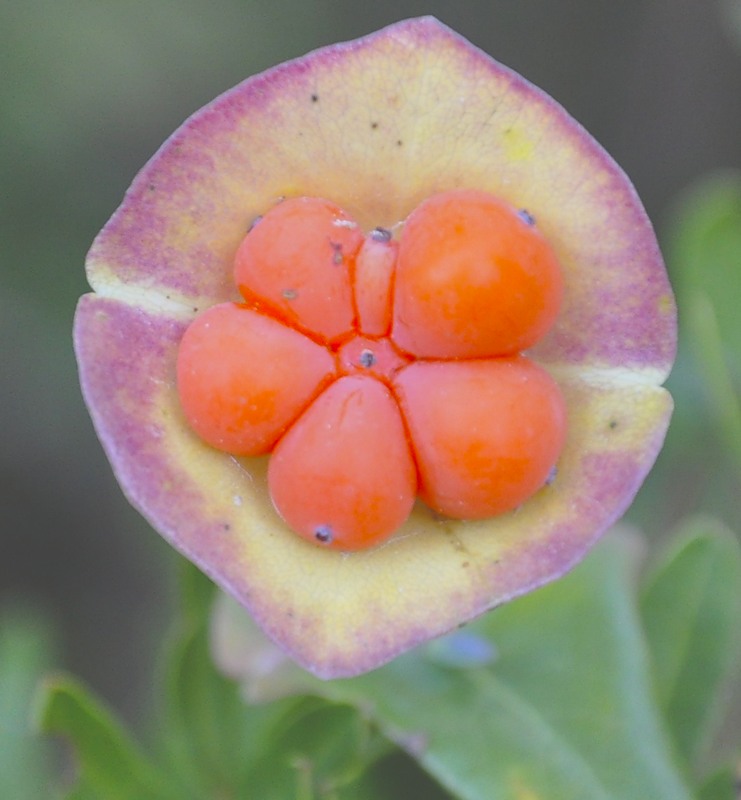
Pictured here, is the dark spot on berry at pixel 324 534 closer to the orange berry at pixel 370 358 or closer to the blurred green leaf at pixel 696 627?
the orange berry at pixel 370 358

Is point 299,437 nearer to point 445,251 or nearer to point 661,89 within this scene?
point 445,251

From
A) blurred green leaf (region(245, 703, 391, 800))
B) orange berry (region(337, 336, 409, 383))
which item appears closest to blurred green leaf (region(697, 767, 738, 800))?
blurred green leaf (region(245, 703, 391, 800))

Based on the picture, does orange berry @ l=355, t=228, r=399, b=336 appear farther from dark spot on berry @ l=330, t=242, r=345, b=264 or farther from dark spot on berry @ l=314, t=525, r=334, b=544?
dark spot on berry @ l=314, t=525, r=334, b=544

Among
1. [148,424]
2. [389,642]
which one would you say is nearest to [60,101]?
[148,424]

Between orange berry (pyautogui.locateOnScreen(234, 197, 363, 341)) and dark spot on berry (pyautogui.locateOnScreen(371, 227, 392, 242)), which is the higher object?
dark spot on berry (pyautogui.locateOnScreen(371, 227, 392, 242))

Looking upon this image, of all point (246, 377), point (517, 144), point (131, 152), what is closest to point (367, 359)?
point (246, 377)

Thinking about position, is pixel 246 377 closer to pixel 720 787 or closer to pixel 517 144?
pixel 517 144
